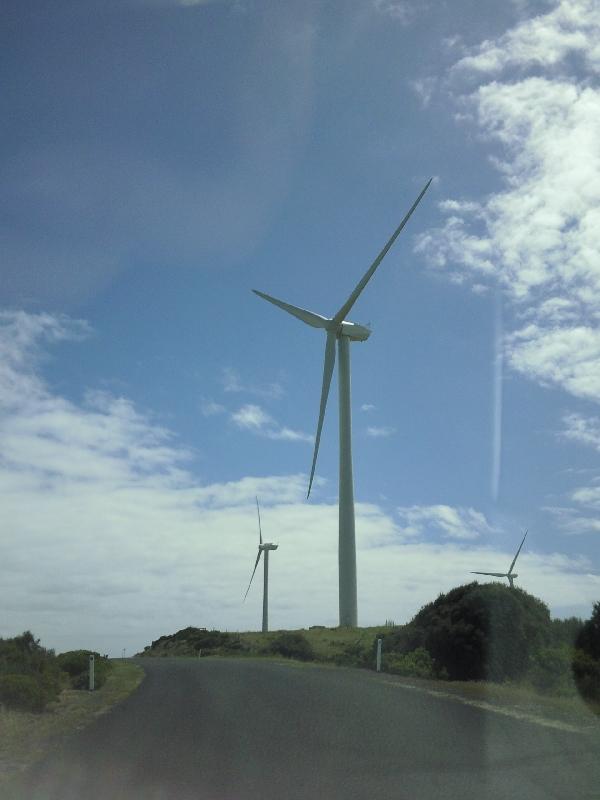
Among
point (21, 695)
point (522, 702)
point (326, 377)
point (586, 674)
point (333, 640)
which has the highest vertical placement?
point (326, 377)

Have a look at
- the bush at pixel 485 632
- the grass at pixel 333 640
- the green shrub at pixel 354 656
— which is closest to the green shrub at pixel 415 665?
the bush at pixel 485 632

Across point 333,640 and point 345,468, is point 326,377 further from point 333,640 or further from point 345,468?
point 333,640

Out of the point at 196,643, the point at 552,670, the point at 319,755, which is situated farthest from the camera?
the point at 196,643

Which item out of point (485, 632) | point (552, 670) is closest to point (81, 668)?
point (485, 632)

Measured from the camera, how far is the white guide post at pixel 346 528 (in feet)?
161

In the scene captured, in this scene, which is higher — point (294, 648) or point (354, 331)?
point (354, 331)

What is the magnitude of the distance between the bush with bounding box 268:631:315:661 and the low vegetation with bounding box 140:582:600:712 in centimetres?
993

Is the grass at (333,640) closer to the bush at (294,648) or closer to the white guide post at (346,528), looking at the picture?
the bush at (294,648)

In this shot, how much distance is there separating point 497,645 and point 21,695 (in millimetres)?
13622

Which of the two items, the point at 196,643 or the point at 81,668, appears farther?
the point at 196,643

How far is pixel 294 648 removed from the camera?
165 ft

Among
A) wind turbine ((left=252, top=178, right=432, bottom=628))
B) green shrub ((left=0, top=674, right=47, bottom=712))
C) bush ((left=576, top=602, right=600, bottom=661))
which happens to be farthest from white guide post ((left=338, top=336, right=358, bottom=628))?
green shrub ((left=0, top=674, right=47, bottom=712))

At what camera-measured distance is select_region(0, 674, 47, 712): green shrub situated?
68.3ft

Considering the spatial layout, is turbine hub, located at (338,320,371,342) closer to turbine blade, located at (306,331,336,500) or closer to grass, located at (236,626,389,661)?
turbine blade, located at (306,331,336,500)
